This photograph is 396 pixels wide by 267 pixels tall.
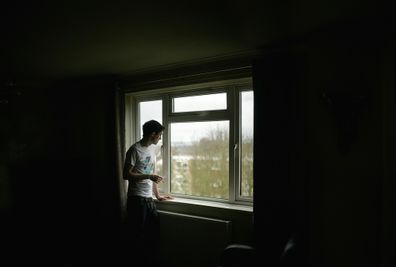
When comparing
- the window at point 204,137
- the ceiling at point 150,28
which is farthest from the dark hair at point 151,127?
the ceiling at point 150,28

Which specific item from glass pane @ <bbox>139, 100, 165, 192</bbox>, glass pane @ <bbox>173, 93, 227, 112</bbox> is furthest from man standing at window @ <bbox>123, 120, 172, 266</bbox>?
glass pane @ <bbox>173, 93, 227, 112</bbox>

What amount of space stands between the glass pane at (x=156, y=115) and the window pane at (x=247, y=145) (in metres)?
1.07

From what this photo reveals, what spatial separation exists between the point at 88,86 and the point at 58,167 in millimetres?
1207

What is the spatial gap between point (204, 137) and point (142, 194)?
3.07ft

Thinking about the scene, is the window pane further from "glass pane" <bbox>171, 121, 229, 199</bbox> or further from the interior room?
"glass pane" <bbox>171, 121, 229, 199</bbox>

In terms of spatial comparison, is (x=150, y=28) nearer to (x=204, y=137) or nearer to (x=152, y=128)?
(x=152, y=128)

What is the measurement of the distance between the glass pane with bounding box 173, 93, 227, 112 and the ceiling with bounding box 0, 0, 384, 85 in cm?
47

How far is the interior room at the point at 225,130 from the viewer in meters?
1.93

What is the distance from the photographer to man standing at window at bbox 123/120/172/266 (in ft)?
8.86

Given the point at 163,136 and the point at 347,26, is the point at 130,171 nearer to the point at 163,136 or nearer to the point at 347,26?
the point at 163,136

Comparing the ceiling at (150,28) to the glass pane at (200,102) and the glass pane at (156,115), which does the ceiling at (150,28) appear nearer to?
the glass pane at (200,102)

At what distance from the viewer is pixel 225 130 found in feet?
9.53

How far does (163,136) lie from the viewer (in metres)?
3.29

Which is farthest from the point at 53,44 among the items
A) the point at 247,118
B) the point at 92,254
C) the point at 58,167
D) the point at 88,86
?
the point at 92,254
